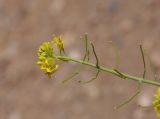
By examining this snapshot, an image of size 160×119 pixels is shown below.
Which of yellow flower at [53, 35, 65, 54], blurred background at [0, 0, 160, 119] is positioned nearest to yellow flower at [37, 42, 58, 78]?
yellow flower at [53, 35, 65, 54]

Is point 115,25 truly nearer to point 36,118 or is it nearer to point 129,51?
point 129,51

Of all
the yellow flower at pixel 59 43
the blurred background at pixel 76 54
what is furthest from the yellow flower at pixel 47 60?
the blurred background at pixel 76 54

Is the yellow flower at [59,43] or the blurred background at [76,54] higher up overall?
the yellow flower at [59,43]

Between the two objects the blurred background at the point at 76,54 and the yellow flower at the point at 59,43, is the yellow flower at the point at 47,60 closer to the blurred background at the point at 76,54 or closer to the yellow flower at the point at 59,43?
the yellow flower at the point at 59,43

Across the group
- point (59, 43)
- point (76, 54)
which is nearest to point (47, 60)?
point (59, 43)

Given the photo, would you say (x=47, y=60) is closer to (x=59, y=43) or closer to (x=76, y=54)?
(x=59, y=43)

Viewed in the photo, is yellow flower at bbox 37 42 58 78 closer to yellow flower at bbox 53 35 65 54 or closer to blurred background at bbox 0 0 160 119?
yellow flower at bbox 53 35 65 54

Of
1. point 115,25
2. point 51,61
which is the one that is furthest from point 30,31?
point 51,61
